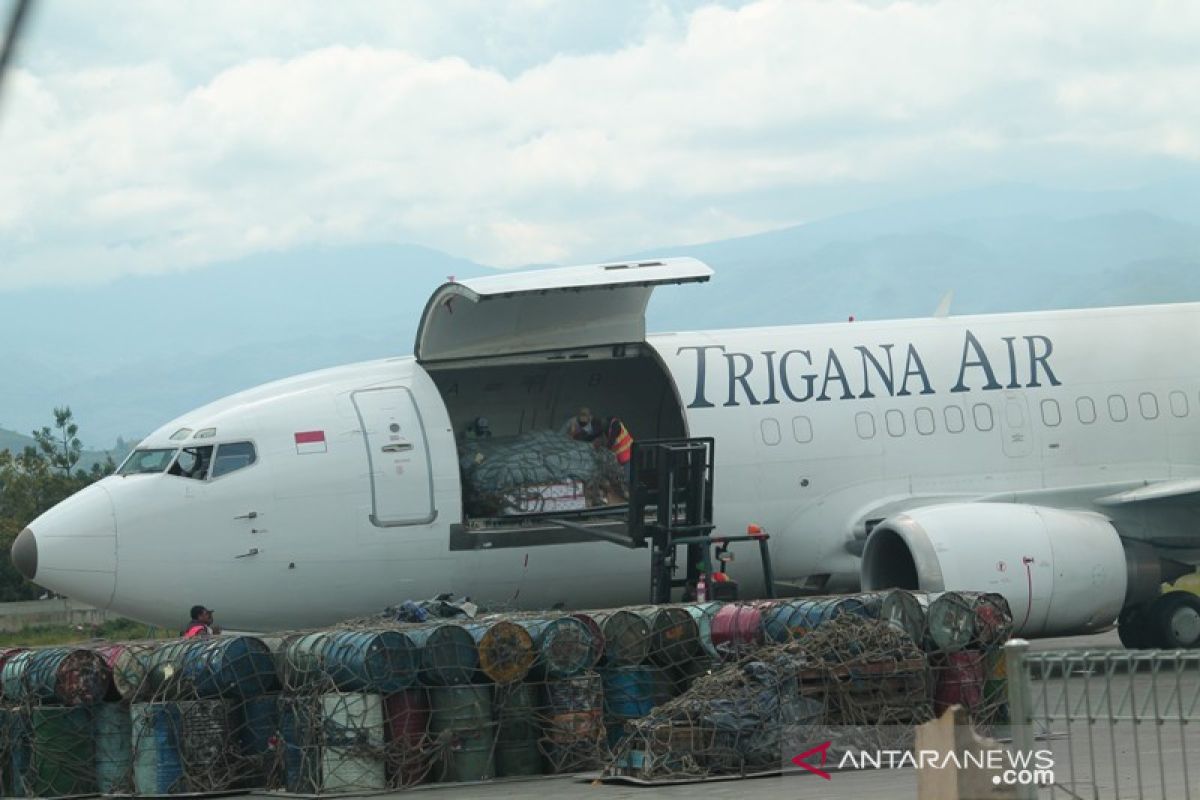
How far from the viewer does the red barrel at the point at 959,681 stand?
13594 mm

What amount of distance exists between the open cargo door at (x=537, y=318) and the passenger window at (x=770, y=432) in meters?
1.67

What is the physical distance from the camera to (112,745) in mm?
13547

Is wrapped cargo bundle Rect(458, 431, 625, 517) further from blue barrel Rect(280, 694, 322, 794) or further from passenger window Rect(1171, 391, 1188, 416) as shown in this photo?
passenger window Rect(1171, 391, 1188, 416)

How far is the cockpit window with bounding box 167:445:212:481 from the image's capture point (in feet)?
57.8

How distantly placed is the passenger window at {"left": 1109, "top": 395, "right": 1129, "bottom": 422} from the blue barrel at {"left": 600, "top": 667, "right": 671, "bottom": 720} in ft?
28.8

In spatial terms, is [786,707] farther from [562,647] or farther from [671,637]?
[562,647]

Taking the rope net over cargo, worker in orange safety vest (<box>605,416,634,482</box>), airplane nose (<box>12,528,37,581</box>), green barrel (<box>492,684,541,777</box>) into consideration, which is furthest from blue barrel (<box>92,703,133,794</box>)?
worker in orange safety vest (<box>605,416,634,482</box>)

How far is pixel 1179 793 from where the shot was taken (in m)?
10.0

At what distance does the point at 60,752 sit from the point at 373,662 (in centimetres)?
269

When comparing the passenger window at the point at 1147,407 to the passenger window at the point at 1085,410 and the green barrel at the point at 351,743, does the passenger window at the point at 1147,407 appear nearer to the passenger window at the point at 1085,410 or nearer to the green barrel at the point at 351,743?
the passenger window at the point at 1085,410

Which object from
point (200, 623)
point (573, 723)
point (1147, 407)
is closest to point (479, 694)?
point (573, 723)

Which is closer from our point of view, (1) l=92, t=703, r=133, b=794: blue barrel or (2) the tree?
(1) l=92, t=703, r=133, b=794: blue barrel

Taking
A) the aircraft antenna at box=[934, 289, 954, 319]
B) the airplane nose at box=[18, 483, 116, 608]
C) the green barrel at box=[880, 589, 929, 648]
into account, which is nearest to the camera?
the green barrel at box=[880, 589, 929, 648]

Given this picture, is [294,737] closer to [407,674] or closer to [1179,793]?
[407,674]
